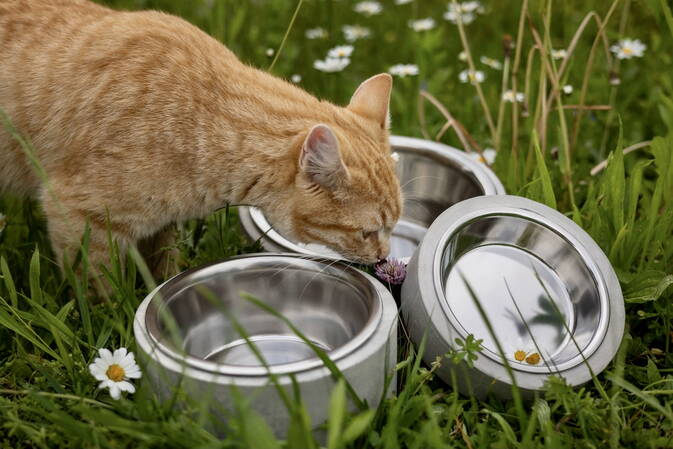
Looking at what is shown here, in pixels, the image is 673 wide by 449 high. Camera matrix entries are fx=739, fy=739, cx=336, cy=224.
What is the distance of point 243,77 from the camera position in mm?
2748

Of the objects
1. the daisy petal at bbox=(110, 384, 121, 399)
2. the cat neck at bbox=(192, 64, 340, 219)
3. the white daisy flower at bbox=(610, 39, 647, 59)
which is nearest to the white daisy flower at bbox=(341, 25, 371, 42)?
the white daisy flower at bbox=(610, 39, 647, 59)

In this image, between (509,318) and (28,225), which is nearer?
(509,318)

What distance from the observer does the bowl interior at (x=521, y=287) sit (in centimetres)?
249

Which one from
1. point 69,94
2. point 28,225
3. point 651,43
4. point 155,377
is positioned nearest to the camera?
point 155,377

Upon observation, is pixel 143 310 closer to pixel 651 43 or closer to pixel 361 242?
pixel 361 242

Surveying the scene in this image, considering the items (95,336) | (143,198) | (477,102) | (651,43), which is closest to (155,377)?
(95,336)

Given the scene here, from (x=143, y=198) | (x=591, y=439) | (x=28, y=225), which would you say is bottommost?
(x=28, y=225)

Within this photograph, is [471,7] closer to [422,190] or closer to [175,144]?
[422,190]

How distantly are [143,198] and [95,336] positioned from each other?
50 centimetres

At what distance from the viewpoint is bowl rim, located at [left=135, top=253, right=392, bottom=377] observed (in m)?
1.95

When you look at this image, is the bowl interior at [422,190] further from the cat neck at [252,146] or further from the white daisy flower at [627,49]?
the white daisy flower at [627,49]

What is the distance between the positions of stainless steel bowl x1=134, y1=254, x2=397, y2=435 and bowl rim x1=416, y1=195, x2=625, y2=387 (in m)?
0.17

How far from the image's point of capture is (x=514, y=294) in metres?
2.60

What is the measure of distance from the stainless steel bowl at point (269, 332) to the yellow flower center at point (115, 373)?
0.12 metres
